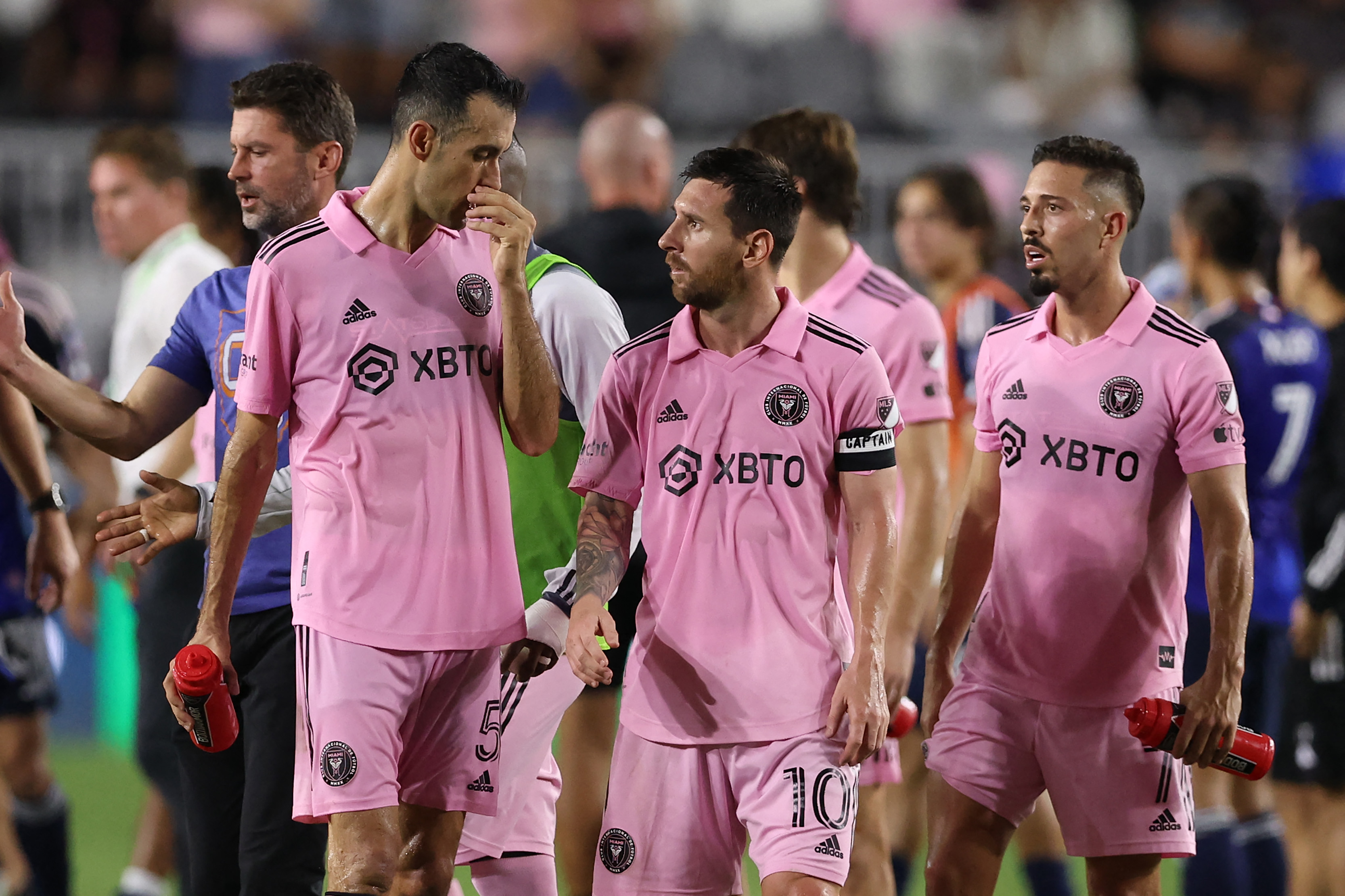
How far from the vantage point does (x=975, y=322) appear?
7133 millimetres

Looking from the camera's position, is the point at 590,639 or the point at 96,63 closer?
the point at 590,639

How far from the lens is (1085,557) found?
4.34 meters

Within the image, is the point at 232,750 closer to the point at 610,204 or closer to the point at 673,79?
the point at 610,204

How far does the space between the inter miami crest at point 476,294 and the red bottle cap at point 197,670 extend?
990 millimetres

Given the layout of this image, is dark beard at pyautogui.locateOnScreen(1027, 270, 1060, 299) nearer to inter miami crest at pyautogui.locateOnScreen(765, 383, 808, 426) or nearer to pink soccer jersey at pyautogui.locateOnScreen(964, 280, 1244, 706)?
pink soccer jersey at pyautogui.locateOnScreen(964, 280, 1244, 706)

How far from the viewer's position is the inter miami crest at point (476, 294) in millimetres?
3979

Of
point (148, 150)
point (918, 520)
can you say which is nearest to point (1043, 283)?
point (918, 520)

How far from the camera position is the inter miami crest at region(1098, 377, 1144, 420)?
426cm

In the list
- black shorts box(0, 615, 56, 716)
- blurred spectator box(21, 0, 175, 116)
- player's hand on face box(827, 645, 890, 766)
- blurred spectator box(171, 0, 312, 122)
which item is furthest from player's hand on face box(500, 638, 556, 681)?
blurred spectator box(21, 0, 175, 116)

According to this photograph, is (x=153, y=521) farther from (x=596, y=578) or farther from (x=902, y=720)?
(x=902, y=720)

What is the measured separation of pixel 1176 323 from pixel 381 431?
2023 millimetres

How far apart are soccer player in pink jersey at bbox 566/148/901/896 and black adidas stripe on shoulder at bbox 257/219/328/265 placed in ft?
Answer: 2.70

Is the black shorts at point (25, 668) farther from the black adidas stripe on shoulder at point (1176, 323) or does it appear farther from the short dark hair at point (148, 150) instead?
the black adidas stripe on shoulder at point (1176, 323)

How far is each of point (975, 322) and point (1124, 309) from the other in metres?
2.78
